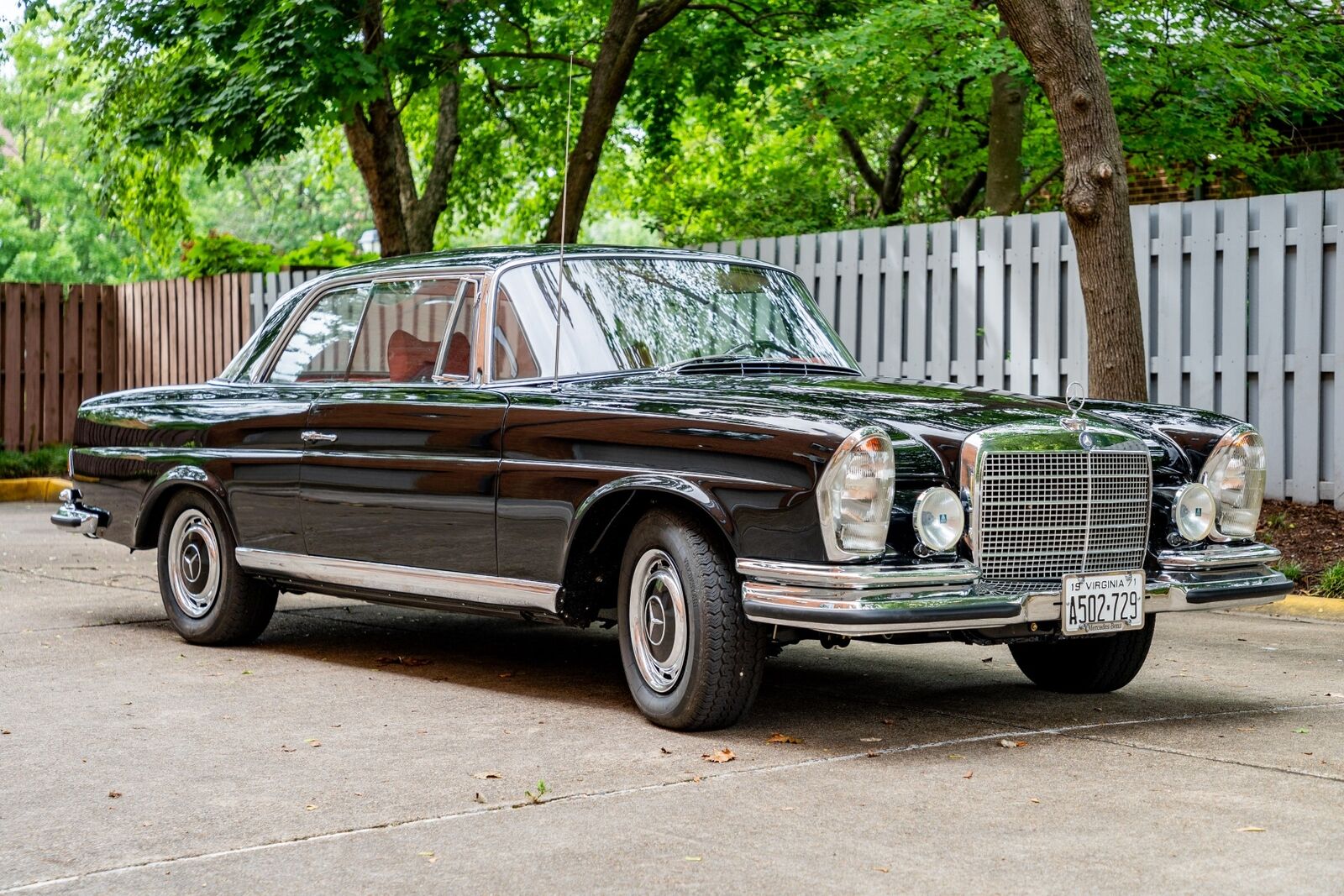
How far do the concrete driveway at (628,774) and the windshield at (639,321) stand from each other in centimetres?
134

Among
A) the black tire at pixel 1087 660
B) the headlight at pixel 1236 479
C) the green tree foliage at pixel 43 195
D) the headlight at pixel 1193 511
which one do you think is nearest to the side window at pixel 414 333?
the black tire at pixel 1087 660

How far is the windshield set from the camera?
21.4 ft

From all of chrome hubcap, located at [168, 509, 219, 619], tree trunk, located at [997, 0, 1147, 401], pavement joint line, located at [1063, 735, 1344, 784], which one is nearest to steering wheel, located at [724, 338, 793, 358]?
pavement joint line, located at [1063, 735, 1344, 784]

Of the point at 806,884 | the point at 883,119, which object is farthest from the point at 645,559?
the point at 883,119

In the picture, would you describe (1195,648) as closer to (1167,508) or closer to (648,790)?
(1167,508)

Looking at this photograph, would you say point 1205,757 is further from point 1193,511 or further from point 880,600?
point 880,600

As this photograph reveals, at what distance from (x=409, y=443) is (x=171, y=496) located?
2.00 metres

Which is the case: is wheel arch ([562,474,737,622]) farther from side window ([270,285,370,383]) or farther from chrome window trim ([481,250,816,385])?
side window ([270,285,370,383])

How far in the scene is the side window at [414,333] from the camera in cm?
682

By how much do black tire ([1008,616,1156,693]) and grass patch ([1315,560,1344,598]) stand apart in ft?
10.8

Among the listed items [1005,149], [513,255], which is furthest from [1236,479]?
[1005,149]

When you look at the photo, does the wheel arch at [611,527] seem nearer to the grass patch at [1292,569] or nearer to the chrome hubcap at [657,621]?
the chrome hubcap at [657,621]

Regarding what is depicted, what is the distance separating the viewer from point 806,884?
3.92m

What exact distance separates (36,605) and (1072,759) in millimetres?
6106
